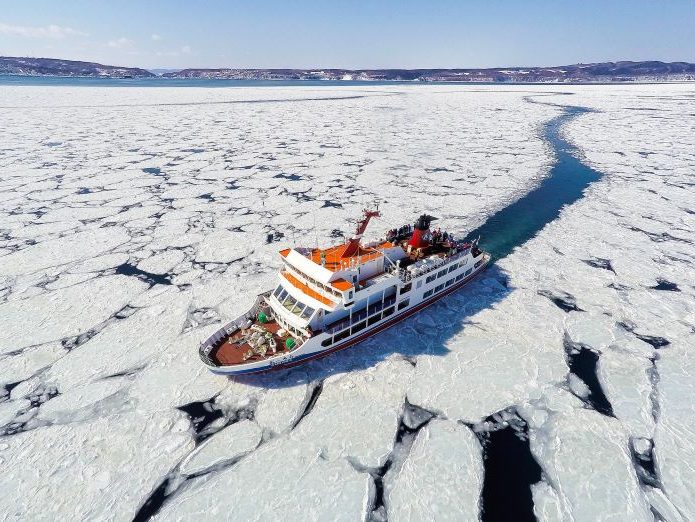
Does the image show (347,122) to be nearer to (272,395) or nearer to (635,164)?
(635,164)

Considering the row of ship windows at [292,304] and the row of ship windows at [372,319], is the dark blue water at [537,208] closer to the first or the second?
the row of ship windows at [372,319]

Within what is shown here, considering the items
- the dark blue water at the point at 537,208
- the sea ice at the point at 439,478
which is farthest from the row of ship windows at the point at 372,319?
the dark blue water at the point at 537,208

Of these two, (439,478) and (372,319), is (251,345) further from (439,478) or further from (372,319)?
(439,478)

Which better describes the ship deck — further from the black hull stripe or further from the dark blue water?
the dark blue water

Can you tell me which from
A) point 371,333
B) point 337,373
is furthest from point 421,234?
point 337,373

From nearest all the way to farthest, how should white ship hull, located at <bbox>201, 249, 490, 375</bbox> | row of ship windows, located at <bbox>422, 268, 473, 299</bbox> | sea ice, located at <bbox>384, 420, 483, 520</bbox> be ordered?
sea ice, located at <bbox>384, 420, 483, 520</bbox> < white ship hull, located at <bbox>201, 249, 490, 375</bbox> < row of ship windows, located at <bbox>422, 268, 473, 299</bbox>

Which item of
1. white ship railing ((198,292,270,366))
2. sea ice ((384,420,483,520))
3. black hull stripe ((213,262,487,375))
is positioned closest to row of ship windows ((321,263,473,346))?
black hull stripe ((213,262,487,375))
